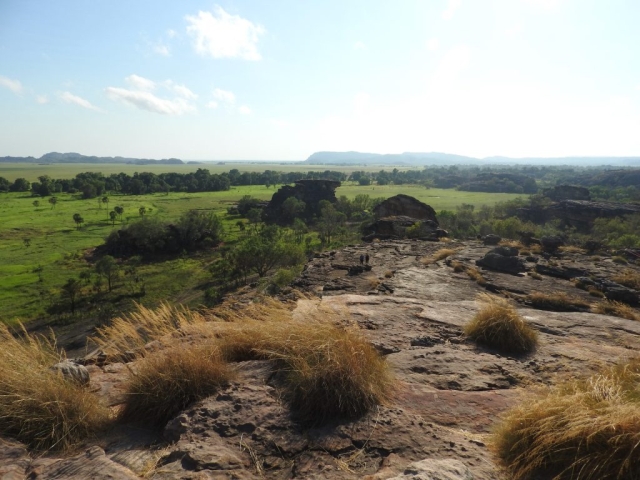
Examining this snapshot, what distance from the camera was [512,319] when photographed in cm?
693

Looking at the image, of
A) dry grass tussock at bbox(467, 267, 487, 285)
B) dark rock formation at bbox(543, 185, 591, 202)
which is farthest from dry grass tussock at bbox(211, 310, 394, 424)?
dark rock formation at bbox(543, 185, 591, 202)

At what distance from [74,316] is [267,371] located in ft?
122

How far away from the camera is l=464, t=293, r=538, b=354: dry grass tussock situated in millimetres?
6680

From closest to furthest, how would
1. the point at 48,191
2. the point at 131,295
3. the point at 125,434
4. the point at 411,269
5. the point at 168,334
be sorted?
the point at 125,434 → the point at 168,334 → the point at 411,269 → the point at 131,295 → the point at 48,191

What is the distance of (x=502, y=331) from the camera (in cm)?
680

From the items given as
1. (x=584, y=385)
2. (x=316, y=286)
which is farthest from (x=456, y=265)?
(x=584, y=385)

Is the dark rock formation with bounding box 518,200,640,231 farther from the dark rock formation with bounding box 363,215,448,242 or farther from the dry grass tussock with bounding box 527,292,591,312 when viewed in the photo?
the dry grass tussock with bounding box 527,292,591,312

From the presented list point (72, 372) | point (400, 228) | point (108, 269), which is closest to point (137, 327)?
point (72, 372)

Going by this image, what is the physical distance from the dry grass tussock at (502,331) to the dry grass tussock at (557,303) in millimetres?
4757

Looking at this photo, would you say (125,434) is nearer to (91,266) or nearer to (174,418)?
(174,418)

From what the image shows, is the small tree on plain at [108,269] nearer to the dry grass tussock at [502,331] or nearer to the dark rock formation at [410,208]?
the dark rock formation at [410,208]

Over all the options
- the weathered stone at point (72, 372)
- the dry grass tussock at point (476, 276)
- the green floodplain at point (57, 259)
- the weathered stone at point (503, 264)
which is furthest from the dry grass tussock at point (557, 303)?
the green floodplain at point (57, 259)

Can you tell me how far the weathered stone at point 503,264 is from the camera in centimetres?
1510

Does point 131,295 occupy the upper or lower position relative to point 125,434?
lower
